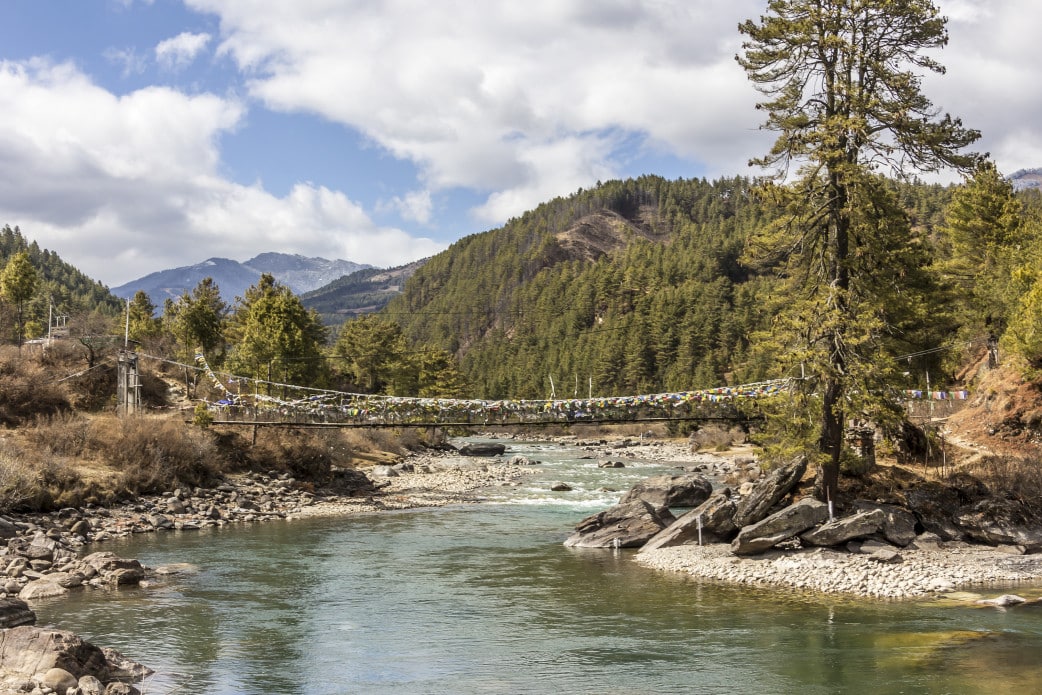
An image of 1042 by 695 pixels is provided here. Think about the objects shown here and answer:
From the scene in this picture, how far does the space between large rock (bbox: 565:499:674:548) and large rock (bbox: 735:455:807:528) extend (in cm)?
345

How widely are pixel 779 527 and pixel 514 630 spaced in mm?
7786

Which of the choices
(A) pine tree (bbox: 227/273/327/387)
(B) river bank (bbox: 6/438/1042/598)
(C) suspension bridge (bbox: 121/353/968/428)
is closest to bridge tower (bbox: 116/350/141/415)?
(C) suspension bridge (bbox: 121/353/968/428)

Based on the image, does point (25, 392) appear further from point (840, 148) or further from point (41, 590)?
point (840, 148)

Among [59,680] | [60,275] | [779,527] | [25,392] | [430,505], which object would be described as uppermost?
[60,275]

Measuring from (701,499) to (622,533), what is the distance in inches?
266

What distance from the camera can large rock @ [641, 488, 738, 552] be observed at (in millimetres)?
21797

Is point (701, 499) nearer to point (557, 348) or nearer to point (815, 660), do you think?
point (815, 660)

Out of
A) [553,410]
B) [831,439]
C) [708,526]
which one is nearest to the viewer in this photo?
[831,439]

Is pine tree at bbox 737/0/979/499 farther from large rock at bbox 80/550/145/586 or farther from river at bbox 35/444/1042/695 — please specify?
large rock at bbox 80/550/145/586

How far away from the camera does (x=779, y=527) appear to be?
19.9 meters

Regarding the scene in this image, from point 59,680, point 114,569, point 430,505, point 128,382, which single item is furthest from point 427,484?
point 59,680

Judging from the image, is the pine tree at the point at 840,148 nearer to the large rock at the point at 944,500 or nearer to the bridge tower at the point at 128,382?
the large rock at the point at 944,500

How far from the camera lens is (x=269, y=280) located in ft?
196

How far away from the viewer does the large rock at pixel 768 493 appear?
69.4 feet
